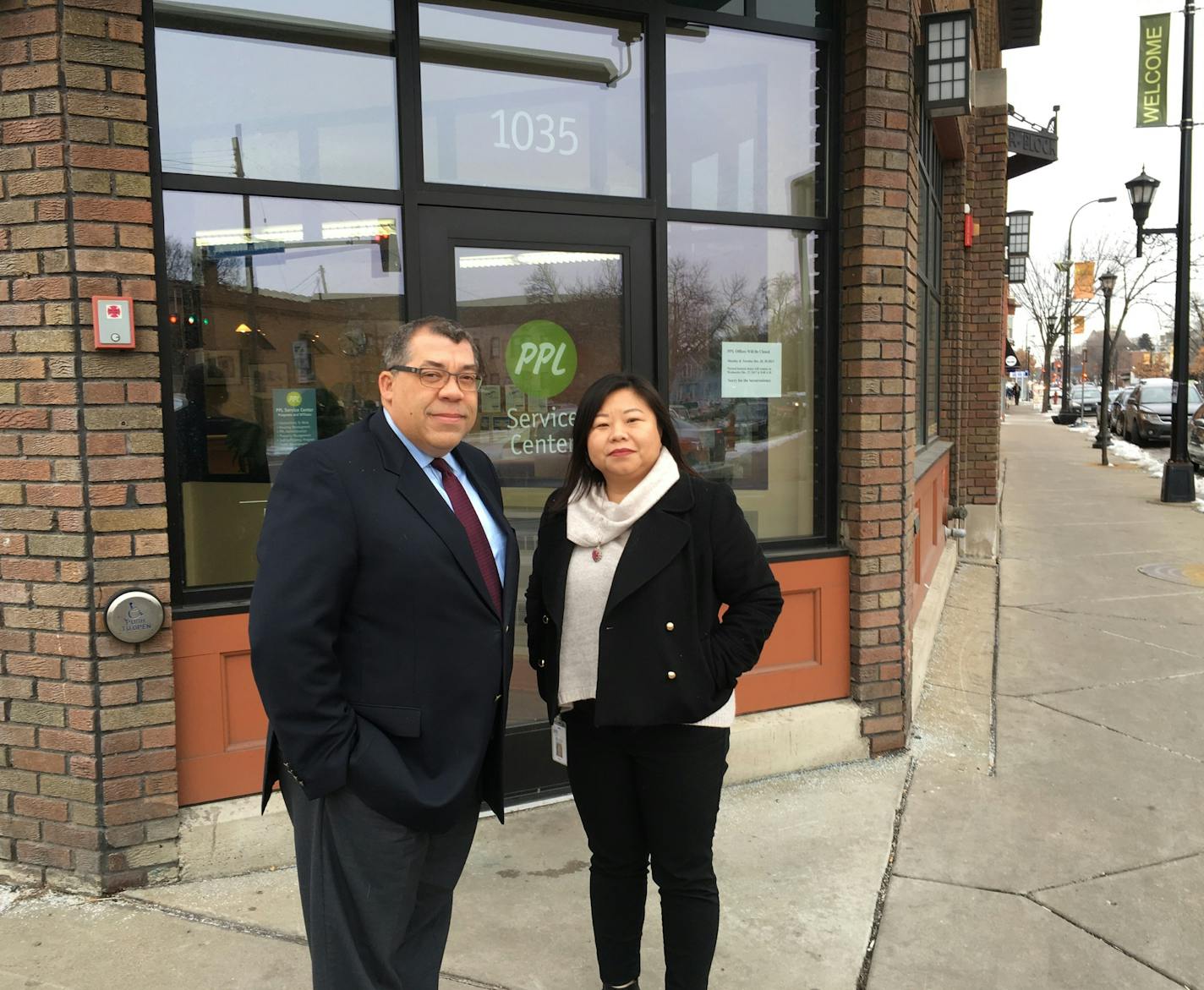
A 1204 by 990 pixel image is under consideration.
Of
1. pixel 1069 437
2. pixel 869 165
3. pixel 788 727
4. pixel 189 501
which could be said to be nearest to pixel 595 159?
pixel 869 165

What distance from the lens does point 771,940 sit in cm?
324

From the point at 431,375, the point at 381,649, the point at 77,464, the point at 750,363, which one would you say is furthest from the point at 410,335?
the point at 750,363

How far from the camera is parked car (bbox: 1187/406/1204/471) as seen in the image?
779 inches

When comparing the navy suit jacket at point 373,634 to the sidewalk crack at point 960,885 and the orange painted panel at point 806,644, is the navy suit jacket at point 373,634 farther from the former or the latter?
the orange painted panel at point 806,644

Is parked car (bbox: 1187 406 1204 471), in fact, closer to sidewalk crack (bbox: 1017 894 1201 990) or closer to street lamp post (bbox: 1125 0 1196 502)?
street lamp post (bbox: 1125 0 1196 502)

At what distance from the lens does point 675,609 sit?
249 cm

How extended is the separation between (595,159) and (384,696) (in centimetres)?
287

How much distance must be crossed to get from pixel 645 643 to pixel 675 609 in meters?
0.11

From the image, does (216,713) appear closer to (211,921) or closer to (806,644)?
(211,921)

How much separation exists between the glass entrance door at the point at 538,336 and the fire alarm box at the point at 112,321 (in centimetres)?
121

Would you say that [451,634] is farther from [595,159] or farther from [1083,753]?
[1083,753]

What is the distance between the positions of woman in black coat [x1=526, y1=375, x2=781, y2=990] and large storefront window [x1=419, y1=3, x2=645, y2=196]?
1.90 meters

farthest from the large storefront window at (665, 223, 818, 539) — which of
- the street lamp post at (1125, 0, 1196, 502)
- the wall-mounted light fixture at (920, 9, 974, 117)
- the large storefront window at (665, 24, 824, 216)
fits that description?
the street lamp post at (1125, 0, 1196, 502)

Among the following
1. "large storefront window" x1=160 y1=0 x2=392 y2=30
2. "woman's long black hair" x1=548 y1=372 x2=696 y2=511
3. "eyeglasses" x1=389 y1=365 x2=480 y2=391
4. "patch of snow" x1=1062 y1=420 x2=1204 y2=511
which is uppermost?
"large storefront window" x1=160 y1=0 x2=392 y2=30
